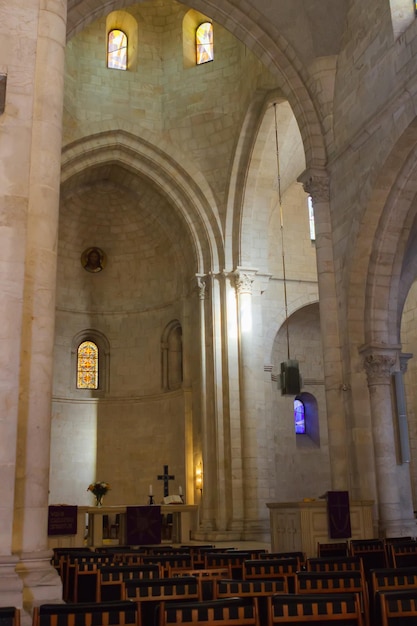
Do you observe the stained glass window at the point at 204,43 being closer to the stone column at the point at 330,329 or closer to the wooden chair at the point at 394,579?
the stone column at the point at 330,329

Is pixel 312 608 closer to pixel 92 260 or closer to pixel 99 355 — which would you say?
pixel 99 355

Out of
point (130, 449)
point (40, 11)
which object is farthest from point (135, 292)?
point (40, 11)

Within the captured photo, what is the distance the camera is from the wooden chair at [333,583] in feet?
18.7

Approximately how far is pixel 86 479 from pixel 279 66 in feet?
50.1

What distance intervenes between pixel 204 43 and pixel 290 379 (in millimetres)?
12288

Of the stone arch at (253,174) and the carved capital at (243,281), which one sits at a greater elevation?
the stone arch at (253,174)

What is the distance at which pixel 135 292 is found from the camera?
26.9m

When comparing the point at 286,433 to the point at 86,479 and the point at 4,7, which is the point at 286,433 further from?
the point at 4,7

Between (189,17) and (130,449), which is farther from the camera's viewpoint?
(130,449)

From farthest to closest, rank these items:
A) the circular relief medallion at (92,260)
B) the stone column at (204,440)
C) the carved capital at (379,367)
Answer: the circular relief medallion at (92,260) < the stone column at (204,440) < the carved capital at (379,367)

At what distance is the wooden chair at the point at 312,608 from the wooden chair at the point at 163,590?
1.11 m

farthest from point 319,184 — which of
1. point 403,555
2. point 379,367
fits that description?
point 403,555

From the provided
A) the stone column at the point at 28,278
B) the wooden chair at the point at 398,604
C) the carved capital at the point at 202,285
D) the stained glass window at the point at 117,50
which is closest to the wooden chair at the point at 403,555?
the stone column at the point at 28,278

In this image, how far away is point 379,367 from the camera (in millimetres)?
15086
